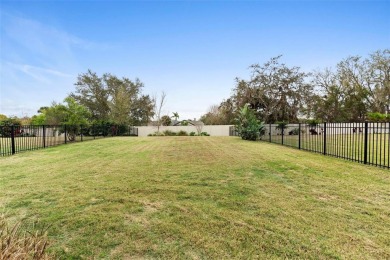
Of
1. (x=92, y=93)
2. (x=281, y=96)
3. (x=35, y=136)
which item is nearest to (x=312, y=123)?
(x=35, y=136)

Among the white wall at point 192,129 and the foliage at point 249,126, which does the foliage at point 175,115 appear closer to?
the white wall at point 192,129

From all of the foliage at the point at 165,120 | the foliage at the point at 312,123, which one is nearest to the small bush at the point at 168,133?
the foliage at the point at 165,120

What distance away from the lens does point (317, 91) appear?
97.8ft

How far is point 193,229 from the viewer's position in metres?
2.30

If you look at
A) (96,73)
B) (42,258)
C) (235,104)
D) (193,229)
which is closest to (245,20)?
(193,229)

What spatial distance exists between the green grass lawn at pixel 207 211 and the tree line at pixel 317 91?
15.9 m

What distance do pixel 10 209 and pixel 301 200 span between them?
400 cm

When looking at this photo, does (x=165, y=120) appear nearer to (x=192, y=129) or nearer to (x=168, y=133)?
(x=192, y=129)

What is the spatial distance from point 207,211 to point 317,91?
1279 inches

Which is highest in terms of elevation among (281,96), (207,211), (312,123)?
(281,96)

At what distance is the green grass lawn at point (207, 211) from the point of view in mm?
1982

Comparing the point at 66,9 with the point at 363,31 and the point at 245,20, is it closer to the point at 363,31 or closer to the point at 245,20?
the point at 245,20

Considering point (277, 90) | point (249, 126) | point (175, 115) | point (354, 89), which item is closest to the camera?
point (249, 126)

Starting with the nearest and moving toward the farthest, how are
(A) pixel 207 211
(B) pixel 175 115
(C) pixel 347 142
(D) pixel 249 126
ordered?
(A) pixel 207 211 → (C) pixel 347 142 → (D) pixel 249 126 → (B) pixel 175 115
